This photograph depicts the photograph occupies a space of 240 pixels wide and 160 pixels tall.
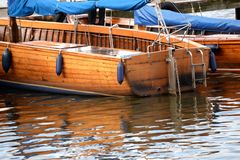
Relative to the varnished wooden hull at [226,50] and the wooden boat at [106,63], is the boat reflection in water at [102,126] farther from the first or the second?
the varnished wooden hull at [226,50]

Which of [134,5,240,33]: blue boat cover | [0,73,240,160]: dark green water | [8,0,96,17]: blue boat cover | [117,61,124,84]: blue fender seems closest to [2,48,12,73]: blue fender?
[0,73,240,160]: dark green water

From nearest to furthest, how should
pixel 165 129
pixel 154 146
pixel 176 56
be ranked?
pixel 154 146 < pixel 165 129 < pixel 176 56

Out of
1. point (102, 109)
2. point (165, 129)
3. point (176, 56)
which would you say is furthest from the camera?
point (176, 56)

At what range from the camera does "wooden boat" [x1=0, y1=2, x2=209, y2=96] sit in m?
17.2

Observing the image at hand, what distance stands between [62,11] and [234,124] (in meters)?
7.92

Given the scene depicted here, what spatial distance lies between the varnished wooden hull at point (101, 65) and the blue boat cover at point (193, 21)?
2.61 metres

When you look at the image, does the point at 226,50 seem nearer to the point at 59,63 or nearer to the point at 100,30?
the point at 100,30

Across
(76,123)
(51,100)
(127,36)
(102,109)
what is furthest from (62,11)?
(76,123)

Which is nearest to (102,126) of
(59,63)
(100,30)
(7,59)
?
(59,63)

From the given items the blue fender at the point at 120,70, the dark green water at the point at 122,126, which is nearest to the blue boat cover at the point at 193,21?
the dark green water at the point at 122,126

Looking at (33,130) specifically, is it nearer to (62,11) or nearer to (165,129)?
(165,129)

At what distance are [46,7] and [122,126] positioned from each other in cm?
716

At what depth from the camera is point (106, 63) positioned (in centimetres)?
1723

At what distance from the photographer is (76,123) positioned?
14.8 m
